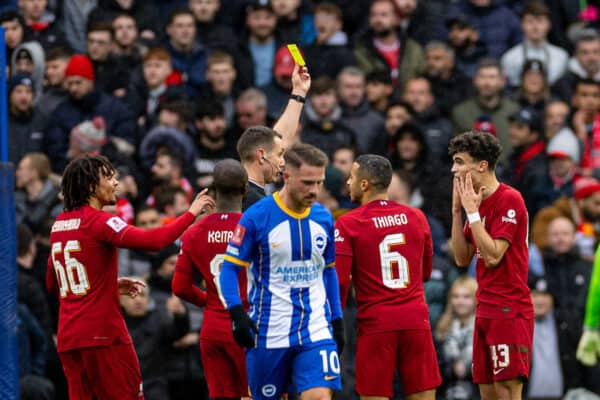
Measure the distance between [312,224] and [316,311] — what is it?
25.3 inches

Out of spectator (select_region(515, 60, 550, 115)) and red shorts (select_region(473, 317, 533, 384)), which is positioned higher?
spectator (select_region(515, 60, 550, 115))

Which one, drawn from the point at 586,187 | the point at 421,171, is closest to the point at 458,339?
the point at 421,171

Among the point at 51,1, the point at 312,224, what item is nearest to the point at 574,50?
the point at 51,1

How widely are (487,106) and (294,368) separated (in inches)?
351

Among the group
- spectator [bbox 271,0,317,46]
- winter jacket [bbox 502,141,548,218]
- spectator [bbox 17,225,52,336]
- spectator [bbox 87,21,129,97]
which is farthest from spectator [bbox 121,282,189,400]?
spectator [bbox 271,0,317,46]

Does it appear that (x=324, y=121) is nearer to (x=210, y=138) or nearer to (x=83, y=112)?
(x=210, y=138)

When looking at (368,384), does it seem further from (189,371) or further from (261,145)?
(189,371)

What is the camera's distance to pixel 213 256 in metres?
11.3

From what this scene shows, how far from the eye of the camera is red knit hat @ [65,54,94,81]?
17.3m

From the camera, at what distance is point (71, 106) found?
17.2 m

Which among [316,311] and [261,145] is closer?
[316,311]

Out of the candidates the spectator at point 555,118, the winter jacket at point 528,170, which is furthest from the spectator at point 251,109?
the spectator at point 555,118

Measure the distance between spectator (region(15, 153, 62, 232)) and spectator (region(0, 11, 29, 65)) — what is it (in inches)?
89.6

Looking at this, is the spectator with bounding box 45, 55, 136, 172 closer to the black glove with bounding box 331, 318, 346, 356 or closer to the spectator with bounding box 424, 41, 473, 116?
the spectator with bounding box 424, 41, 473, 116
